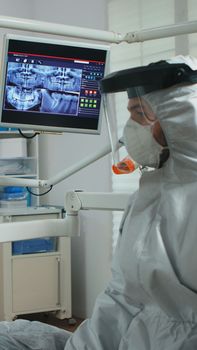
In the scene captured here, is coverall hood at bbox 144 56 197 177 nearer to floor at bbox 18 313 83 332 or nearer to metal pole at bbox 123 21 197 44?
metal pole at bbox 123 21 197 44

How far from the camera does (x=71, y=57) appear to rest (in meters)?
2.18

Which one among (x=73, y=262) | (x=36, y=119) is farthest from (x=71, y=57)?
(x=73, y=262)

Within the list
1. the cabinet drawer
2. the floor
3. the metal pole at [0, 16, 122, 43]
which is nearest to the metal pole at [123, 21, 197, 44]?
the metal pole at [0, 16, 122, 43]

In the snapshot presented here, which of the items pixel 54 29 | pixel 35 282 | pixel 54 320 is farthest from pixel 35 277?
pixel 54 29

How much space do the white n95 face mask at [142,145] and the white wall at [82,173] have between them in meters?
2.46

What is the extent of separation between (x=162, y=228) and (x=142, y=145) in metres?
0.26

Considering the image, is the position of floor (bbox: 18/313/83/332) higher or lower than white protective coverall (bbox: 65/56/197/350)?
lower

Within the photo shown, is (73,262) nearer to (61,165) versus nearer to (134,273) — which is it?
(61,165)

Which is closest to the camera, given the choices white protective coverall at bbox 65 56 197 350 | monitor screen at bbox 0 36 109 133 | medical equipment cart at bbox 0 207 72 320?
white protective coverall at bbox 65 56 197 350

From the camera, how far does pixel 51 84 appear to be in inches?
86.0

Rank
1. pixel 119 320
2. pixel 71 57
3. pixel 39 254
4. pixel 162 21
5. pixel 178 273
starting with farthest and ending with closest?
1. pixel 39 254
2. pixel 162 21
3. pixel 71 57
4. pixel 119 320
5. pixel 178 273

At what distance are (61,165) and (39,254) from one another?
0.83 m

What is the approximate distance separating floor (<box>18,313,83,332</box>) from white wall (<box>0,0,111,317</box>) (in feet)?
0.52

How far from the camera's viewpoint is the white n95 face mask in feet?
5.16
